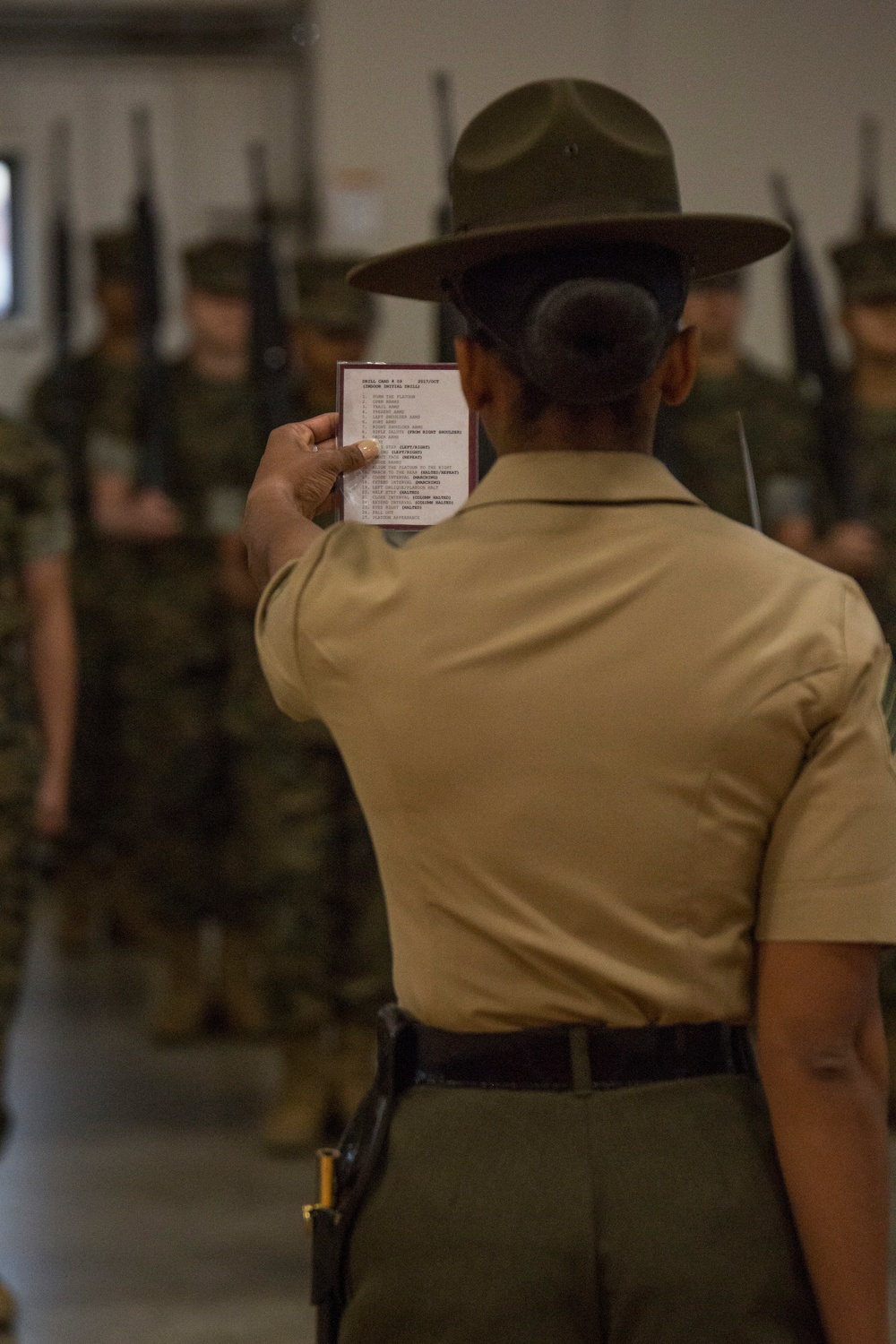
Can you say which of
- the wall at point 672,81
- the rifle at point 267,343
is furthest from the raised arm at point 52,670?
the wall at point 672,81

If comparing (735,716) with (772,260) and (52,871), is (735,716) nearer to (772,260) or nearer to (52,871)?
(772,260)

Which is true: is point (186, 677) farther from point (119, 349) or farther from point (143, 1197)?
point (143, 1197)

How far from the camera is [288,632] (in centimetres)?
99

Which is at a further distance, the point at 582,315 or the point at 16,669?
the point at 16,669

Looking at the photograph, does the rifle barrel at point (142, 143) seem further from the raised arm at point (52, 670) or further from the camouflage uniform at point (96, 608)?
the raised arm at point (52, 670)

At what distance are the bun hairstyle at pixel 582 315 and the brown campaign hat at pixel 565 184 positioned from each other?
11 mm

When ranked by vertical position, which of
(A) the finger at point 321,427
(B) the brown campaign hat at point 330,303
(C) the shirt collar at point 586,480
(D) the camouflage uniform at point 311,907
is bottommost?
(D) the camouflage uniform at point 311,907

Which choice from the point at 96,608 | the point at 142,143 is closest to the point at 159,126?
the point at 142,143

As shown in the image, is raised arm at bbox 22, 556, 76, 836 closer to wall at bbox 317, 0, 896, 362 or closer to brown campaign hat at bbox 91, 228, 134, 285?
brown campaign hat at bbox 91, 228, 134, 285

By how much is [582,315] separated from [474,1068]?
1.33 feet

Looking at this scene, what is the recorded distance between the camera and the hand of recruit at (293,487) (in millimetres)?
1051

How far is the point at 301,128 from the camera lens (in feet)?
16.4

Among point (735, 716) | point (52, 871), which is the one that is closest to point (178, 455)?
point (52, 871)

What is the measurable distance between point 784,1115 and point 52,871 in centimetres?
471
